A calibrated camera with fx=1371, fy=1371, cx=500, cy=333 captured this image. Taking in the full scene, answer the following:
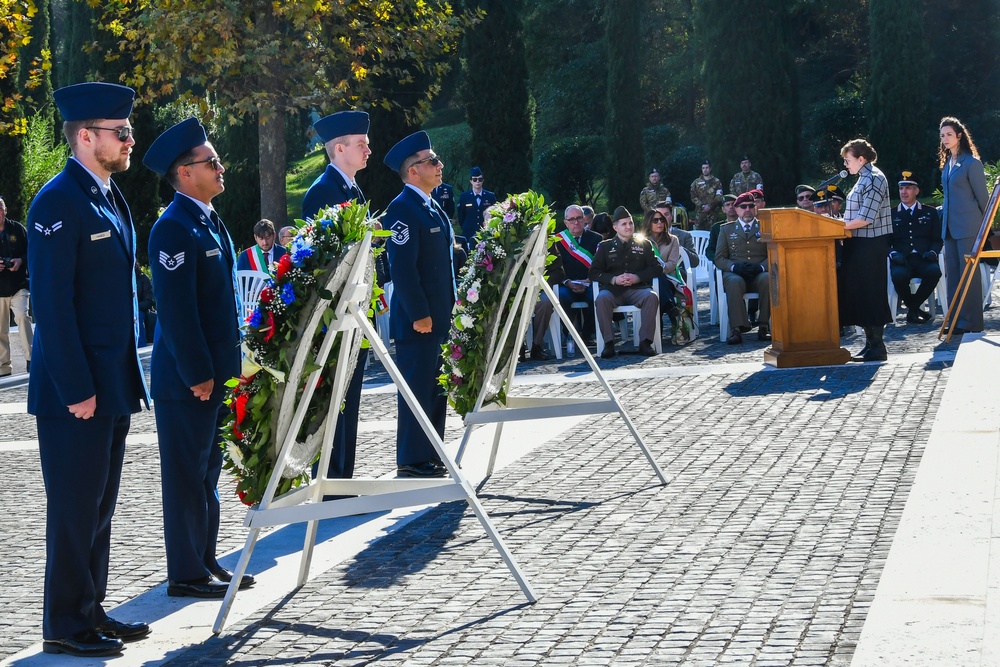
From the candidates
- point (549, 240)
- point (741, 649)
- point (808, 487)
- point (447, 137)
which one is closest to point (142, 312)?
point (549, 240)

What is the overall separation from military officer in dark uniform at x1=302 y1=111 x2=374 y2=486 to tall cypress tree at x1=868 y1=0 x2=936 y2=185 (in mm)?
25567

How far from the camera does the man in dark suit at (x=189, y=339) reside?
213 inches

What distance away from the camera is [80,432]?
193 inches

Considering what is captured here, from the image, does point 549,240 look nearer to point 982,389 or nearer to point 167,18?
point 982,389

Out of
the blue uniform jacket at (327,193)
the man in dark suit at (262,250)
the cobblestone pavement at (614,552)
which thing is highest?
the blue uniform jacket at (327,193)

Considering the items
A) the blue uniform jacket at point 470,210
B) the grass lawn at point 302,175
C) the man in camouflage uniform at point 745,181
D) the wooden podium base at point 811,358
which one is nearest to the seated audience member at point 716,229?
the wooden podium base at point 811,358

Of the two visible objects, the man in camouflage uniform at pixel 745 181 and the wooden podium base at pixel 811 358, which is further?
the man in camouflage uniform at pixel 745 181

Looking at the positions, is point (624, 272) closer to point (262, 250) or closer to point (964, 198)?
point (964, 198)

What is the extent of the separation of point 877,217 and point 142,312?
9.07 metres

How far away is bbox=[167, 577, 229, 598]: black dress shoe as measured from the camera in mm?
5566

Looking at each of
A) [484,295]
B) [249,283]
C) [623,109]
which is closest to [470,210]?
[249,283]

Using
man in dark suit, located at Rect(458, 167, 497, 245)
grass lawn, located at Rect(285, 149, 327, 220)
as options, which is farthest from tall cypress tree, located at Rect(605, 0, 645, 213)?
grass lawn, located at Rect(285, 149, 327, 220)

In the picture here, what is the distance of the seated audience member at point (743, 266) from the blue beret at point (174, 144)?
370 inches

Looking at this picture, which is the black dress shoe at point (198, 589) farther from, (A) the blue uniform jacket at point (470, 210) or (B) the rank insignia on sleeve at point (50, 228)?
(A) the blue uniform jacket at point (470, 210)
